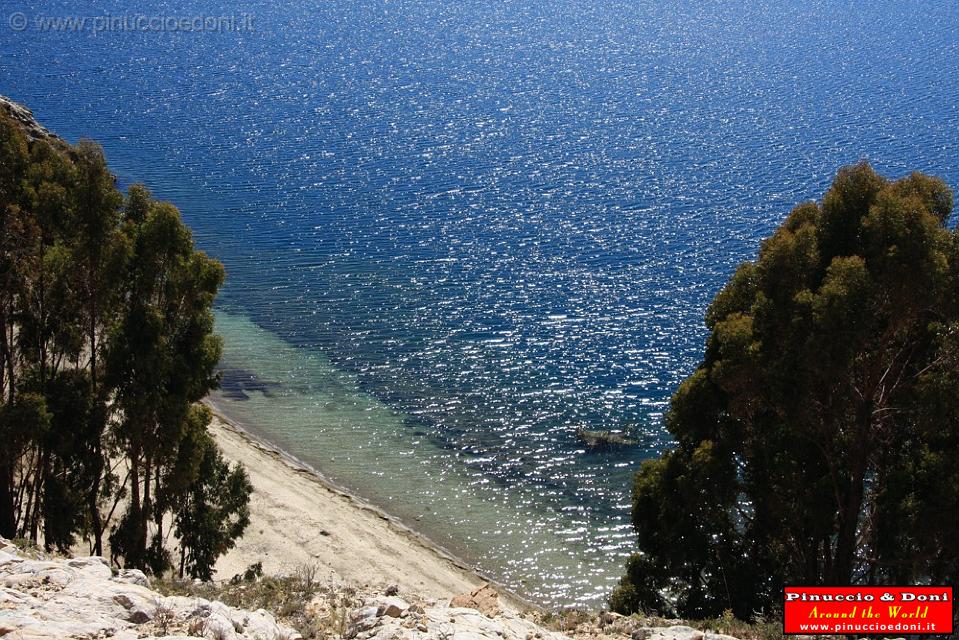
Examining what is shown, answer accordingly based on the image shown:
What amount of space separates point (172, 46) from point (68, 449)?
9777 centimetres

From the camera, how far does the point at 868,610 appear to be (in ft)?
59.5

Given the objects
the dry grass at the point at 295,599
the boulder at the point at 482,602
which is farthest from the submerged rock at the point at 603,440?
the dry grass at the point at 295,599

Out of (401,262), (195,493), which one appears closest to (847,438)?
(195,493)

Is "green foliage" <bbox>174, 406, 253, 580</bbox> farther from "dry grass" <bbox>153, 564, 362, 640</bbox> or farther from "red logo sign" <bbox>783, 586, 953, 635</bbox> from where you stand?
"red logo sign" <bbox>783, 586, 953, 635</bbox>

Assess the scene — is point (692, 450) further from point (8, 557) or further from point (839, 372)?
point (8, 557)

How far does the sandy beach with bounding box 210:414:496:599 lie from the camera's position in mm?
29594

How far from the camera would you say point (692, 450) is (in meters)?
23.0

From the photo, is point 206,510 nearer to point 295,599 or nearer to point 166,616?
point 295,599

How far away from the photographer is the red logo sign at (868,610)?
1767 centimetres

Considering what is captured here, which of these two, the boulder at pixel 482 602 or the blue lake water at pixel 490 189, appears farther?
the blue lake water at pixel 490 189

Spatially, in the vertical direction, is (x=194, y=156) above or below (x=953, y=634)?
above

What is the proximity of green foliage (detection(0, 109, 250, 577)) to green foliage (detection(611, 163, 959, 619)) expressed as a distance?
40.7 ft

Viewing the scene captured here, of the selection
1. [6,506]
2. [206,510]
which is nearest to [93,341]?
[6,506]

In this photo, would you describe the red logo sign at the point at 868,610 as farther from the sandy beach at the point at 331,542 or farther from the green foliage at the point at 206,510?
the green foliage at the point at 206,510
